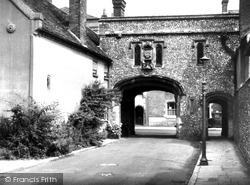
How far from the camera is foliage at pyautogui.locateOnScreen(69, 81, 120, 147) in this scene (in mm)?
20906

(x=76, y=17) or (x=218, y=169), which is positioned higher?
(x=76, y=17)

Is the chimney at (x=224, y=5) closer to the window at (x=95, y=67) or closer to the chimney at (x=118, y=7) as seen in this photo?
the chimney at (x=118, y=7)

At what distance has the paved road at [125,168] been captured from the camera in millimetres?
11100

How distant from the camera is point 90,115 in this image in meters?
21.2

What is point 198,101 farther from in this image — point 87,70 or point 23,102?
point 23,102

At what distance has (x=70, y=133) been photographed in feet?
62.7

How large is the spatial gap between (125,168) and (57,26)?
10.5 metres

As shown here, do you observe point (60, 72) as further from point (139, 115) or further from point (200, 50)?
point (139, 115)

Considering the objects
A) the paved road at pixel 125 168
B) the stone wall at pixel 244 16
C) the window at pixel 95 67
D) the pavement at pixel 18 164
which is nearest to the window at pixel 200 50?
the stone wall at pixel 244 16

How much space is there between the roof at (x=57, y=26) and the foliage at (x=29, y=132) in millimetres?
3840

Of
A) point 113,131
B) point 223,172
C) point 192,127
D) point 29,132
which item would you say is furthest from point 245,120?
point 113,131

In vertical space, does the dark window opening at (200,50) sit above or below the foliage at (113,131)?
above

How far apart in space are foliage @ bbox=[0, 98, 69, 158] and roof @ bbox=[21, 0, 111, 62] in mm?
3840

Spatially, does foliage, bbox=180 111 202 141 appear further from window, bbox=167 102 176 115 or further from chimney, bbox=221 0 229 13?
window, bbox=167 102 176 115
